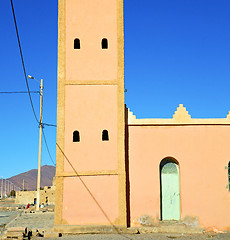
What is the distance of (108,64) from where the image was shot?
17.2 meters

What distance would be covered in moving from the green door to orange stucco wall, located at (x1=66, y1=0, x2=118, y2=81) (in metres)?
5.26

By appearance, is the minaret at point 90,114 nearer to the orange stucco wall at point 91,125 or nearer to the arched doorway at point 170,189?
the orange stucco wall at point 91,125

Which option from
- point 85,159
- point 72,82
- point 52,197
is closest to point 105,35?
point 72,82

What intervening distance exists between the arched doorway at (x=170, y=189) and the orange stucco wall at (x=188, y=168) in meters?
0.34

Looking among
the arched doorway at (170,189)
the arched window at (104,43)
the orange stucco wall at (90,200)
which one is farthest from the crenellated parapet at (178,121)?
the arched window at (104,43)

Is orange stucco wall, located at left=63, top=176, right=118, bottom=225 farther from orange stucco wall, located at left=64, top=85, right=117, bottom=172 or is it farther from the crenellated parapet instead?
the crenellated parapet

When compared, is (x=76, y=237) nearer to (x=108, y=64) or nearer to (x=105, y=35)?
(x=108, y=64)

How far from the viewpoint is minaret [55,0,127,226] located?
15992 millimetres

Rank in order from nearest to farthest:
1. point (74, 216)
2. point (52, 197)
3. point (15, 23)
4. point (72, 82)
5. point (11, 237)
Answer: point (15, 23) < point (11, 237) < point (74, 216) < point (72, 82) < point (52, 197)

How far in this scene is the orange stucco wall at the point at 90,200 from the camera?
15.8m

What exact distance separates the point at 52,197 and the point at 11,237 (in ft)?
101

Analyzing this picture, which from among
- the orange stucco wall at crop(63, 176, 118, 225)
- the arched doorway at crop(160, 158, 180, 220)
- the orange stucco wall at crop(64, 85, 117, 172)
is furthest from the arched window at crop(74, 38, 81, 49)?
the arched doorway at crop(160, 158, 180, 220)

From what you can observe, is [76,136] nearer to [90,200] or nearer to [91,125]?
[91,125]

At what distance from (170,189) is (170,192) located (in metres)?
0.14
